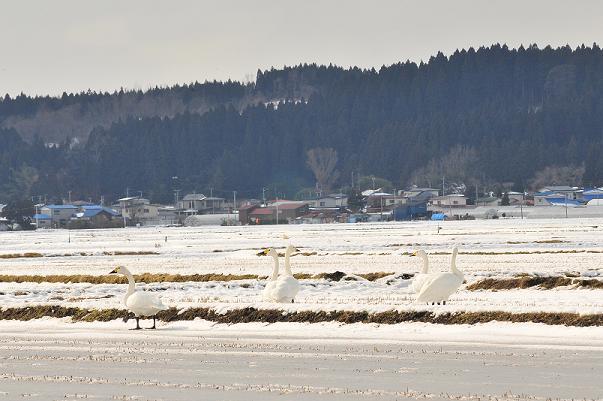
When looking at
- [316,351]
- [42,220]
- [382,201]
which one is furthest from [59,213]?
[316,351]

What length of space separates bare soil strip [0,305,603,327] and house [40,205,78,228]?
158 metres

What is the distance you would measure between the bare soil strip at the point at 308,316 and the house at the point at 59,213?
157541 mm

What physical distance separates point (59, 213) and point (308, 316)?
173471mm

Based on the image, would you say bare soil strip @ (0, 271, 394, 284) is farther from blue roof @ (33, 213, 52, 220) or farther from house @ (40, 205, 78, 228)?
blue roof @ (33, 213, 52, 220)

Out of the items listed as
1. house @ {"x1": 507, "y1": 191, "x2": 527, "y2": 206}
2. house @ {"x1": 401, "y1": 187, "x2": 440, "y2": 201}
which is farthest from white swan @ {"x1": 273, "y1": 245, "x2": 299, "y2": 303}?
house @ {"x1": 401, "y1": 187, "x2": 440, "y2": 201}

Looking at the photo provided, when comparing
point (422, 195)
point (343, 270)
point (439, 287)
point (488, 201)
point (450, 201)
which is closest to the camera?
point (439, 287)

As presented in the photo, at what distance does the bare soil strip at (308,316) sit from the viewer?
20.1 metres

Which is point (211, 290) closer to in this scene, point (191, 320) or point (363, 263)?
point (191, 320)

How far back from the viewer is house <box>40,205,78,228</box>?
18440 cm

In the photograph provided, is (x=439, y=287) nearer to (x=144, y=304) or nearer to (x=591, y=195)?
(x=144, y=304)

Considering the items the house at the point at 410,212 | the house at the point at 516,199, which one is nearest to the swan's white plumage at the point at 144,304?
the house at the point at 410,212

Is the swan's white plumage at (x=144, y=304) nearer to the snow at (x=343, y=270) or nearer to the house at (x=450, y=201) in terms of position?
the snow at (x=343, y=270)

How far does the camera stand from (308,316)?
2252 cm

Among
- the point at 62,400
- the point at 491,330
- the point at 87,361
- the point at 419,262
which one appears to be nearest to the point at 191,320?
the point at 87,361
